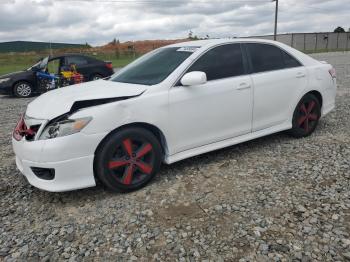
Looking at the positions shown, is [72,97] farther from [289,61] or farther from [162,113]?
[289,61]

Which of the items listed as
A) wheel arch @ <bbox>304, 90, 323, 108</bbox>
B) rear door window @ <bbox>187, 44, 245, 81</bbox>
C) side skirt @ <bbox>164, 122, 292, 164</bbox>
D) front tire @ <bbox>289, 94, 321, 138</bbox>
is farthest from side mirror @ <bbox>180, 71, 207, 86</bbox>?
wheel arch @ <bbox>304, 90, 323, 108</bbox>

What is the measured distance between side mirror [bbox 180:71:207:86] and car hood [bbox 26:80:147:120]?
0.44 m

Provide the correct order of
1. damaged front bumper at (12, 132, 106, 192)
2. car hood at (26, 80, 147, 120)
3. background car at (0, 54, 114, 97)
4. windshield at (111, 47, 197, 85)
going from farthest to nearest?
background car at (0, 54, 114, 97) < windshield at (111, 47, 197, 85) < car hood at (26, 80, 147, 120) < damaged front bumper at (12, 132, 106, 192)

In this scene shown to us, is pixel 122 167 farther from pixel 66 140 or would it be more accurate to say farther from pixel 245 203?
pixel 245 203

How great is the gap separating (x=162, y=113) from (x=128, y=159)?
2.00 feet

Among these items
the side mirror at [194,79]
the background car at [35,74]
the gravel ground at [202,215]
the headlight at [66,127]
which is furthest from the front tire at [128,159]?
the background car at [35,74]

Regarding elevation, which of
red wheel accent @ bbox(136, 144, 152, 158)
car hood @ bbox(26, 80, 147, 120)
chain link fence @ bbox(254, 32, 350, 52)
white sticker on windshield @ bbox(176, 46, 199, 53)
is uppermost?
chain link fence @ bbox(254, 32, 350, 52)

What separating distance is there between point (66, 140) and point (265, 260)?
1995mm

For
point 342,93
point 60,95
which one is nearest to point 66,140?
point 60,95

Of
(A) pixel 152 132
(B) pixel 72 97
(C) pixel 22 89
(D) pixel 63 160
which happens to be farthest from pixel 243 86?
(C) pixel 22 89

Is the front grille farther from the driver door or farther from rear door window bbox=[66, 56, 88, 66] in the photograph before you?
rear door window bbox=[66, 56, 88, 66]

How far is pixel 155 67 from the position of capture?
4.22 meters

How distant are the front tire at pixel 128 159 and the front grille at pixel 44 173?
42 cm

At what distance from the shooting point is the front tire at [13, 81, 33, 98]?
11.3m
